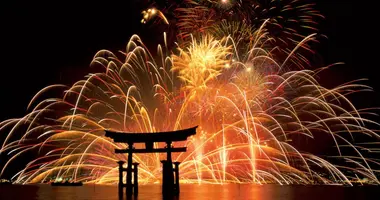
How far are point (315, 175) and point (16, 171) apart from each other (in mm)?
18772

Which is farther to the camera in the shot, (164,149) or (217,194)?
(164,149)

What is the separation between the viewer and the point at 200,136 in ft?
70.0

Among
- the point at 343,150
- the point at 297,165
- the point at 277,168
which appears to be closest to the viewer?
the point at 277,168

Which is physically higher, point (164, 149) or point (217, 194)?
point (164, 149)

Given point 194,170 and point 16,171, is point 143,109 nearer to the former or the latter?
point 194,170

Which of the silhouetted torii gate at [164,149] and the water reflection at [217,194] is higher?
the silhouetted torii gate at [164,149]

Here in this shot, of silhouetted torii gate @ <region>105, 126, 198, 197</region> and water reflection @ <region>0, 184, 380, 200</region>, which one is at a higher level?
silhouetted torii gate @ <region>105, 126, 198, 197</region>

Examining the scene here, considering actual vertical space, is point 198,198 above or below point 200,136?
below

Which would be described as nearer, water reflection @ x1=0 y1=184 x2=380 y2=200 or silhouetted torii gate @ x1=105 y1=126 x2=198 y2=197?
water reflection @ x1=0 y1=184 x2=380 y2=200

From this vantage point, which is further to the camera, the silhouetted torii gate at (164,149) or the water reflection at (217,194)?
the silhouetted torii gate at (164,149)

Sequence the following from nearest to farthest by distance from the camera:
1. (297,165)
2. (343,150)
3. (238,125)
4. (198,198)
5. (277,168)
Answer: (198,198)
(238,125)
(277,168)
(297,165)
(343,150)

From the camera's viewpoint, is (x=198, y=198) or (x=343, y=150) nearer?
(x=198, y=198)

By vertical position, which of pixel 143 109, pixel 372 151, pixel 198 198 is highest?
pixel 143 109

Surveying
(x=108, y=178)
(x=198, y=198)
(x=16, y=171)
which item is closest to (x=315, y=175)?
(x=108, y=178)
